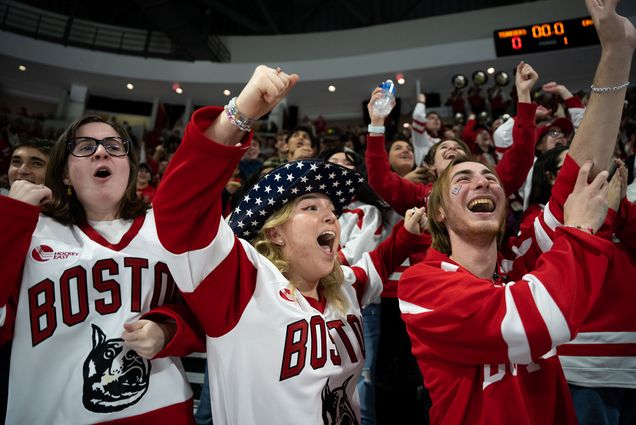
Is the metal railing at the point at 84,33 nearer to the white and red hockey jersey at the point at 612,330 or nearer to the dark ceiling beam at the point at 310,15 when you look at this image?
the dark ceiling beam at the point at 310,15

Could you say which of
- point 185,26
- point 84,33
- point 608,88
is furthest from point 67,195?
Answer: point 84,33

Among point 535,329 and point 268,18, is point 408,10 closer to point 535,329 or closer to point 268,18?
point 268,18

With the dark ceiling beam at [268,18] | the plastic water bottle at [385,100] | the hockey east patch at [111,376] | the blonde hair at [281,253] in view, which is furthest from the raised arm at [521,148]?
the dark ceiling beam at [268,18]

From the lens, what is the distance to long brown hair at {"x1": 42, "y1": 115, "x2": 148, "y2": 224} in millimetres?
1607

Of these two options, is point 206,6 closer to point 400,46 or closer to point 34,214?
point 400,46

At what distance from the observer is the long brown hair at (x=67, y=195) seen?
1607 mm

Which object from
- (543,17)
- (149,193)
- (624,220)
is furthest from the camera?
(543,17)

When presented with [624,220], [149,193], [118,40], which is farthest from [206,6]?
[624,220]

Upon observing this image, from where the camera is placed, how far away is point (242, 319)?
4.46 ft

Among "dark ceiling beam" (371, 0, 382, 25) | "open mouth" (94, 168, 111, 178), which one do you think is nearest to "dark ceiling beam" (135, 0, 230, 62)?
"dark ceiling beam" (371, 0, 382, 25)

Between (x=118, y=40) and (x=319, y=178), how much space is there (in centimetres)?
1560

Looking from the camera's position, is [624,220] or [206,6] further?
[206,6]

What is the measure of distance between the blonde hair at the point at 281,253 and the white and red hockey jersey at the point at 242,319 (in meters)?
0.11

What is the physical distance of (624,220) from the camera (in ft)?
5.66
